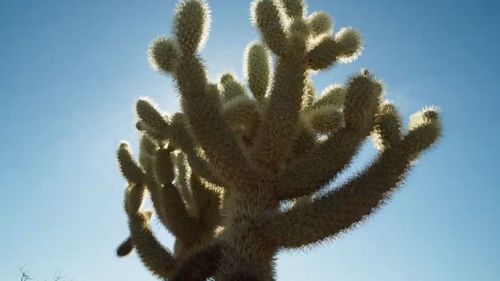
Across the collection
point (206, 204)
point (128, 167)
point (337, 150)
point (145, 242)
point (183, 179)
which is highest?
point (128, 167)

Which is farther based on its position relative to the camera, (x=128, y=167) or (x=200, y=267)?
(x=128, y=167)

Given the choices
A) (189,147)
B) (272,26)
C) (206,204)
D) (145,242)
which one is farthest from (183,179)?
(272,26)

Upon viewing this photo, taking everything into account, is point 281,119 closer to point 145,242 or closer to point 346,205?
point 346,205

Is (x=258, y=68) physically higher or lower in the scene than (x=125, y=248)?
higher

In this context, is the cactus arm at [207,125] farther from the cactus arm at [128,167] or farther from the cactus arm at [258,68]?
the cactus arm at [128,167]

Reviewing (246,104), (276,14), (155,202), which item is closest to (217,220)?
(155,202)

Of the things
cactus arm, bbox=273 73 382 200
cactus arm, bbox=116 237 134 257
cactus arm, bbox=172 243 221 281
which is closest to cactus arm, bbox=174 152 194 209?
cactus arm, bbox=116 237 134 257

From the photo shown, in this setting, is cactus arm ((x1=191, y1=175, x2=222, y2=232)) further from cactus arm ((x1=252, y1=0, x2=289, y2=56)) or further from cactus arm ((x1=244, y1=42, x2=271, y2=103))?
cactus arm ((x1=252, y1=0, x2=289, y2=56))

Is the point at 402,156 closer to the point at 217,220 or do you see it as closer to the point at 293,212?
the point at 293,212
